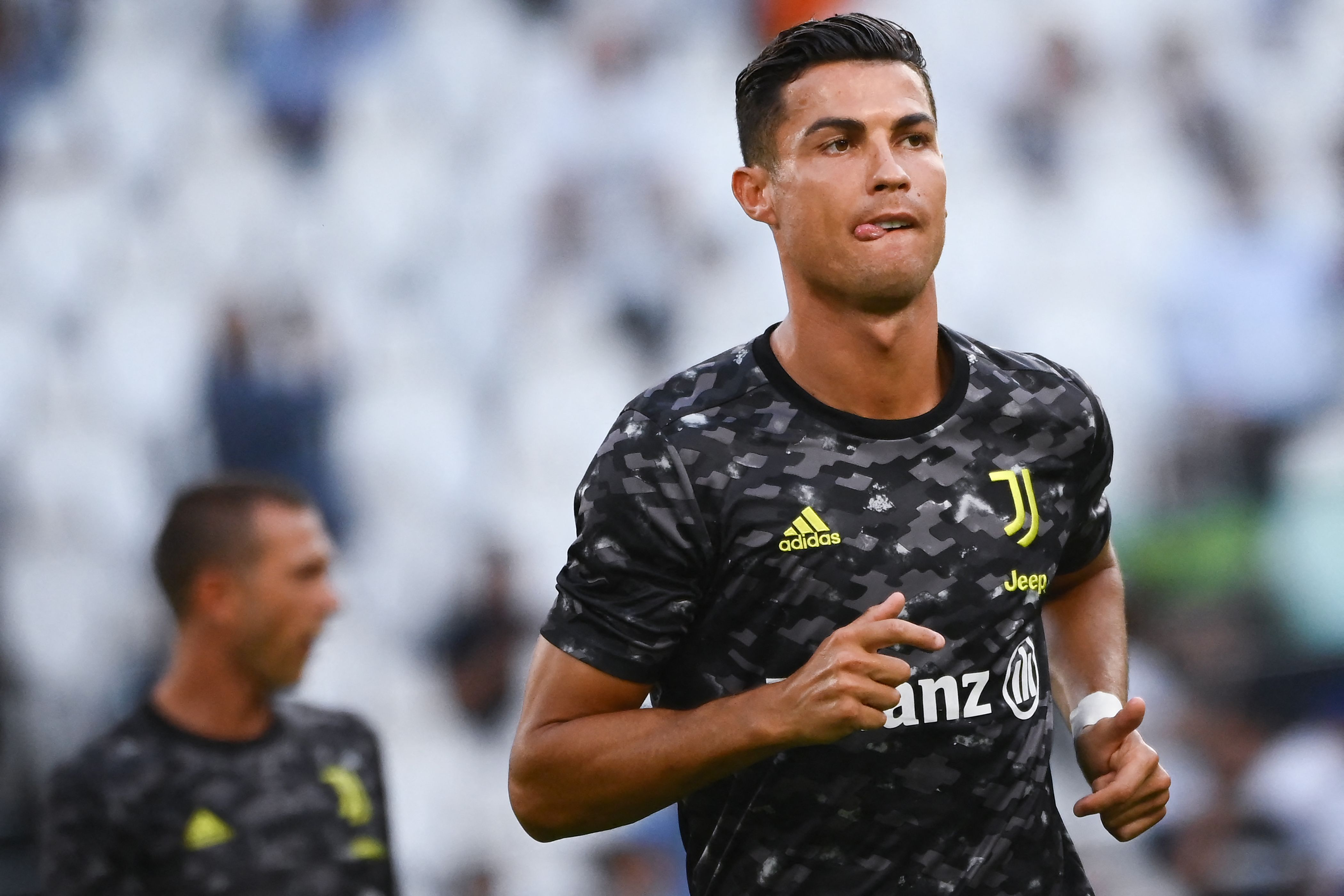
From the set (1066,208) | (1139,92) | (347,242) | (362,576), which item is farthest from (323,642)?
(1139,92)

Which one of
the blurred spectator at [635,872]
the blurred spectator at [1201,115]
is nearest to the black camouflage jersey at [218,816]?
the blurred spectator at [635,872]

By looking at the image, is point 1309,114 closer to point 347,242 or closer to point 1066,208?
point 1066,208

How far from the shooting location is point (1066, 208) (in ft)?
14.5

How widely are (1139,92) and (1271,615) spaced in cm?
161

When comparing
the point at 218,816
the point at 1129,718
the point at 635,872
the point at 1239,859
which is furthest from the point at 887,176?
the point at 1239,859

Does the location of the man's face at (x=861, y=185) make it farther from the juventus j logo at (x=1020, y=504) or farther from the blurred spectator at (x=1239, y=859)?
the blurred spectator at (x=1239, y=859)

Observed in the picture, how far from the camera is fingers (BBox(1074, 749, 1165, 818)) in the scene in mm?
1698

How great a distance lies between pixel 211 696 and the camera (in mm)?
2963

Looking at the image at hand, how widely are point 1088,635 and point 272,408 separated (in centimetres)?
234

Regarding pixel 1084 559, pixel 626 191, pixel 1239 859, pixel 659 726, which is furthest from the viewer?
pixel 626 191

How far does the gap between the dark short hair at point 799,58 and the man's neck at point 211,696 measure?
1.66 metres

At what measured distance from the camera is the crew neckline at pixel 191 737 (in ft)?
9.48

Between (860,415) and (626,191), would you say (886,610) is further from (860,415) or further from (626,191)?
(626,191)

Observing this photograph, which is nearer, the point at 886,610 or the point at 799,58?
the point at 886,610
